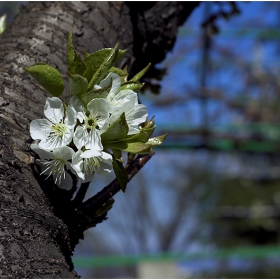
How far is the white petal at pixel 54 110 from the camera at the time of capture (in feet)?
1.94

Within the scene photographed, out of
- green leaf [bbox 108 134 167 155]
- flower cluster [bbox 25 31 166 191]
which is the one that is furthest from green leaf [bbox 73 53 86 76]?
green leaf [bbox 108 134 167 155]

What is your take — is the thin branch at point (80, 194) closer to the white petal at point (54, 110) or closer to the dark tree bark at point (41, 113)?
the dark tree bark at point (41, 113)

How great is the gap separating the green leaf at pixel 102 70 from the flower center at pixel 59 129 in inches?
2.4

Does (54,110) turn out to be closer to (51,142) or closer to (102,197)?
(51,142)

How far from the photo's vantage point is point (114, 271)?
8258mm

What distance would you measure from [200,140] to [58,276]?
320cm

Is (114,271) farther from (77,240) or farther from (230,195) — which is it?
(77,240)

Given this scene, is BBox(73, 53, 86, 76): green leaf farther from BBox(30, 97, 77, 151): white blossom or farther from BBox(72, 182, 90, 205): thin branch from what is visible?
BBox(72, 182, 90, 205): thin branch

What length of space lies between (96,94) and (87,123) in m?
0.04

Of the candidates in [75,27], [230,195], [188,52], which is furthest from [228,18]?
[230,195]

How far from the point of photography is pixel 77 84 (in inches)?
23.1

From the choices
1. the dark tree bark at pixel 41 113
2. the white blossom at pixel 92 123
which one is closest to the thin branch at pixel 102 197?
the dark tree bark at pixel 41 113

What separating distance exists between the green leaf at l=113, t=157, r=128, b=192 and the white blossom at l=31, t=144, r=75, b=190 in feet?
0.21

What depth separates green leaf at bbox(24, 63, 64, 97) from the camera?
1.95ft
